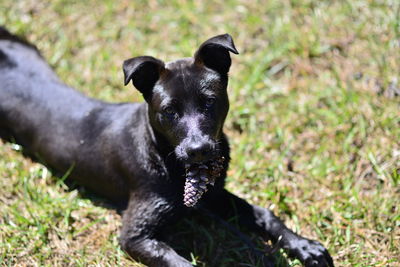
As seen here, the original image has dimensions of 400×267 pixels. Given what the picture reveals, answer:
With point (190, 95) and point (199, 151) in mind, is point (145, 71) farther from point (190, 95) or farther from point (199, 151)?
point (199, 151)

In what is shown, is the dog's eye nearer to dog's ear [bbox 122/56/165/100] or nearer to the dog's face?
the dog's face

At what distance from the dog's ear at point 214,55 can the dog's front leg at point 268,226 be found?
111 cm

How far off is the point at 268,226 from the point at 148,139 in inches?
50.0

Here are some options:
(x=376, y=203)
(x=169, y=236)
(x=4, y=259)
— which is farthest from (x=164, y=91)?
(x=376, y=203)

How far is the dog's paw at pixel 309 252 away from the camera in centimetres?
419

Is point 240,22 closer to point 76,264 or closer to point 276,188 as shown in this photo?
point 276,188

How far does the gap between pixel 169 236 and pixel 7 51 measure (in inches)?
105

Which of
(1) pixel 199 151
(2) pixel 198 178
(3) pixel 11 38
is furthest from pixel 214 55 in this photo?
(3) pixel 11 38

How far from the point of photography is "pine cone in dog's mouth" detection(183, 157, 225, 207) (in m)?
3.83

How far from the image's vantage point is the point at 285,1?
6719 millimetres

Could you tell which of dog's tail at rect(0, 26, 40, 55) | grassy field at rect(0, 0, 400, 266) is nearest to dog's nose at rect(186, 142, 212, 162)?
grassy field at rect(0, 0, 400, 266)

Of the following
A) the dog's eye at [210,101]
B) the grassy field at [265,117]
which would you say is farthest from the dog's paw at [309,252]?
the dog's eye at [210,101]

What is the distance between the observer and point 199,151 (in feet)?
12.2

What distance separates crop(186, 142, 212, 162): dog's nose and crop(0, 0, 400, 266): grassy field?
1090 millimetres
